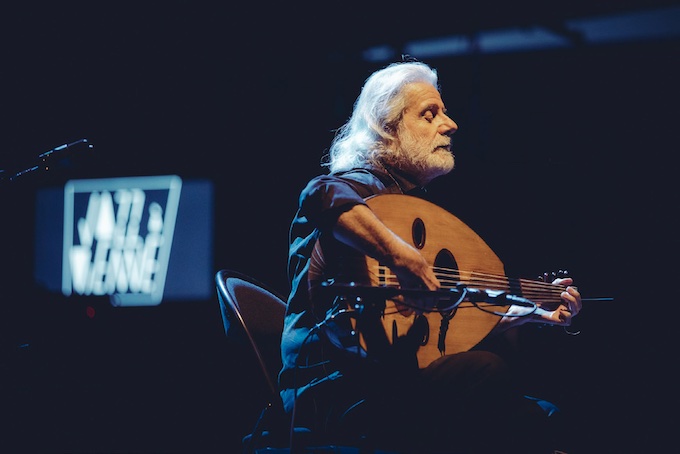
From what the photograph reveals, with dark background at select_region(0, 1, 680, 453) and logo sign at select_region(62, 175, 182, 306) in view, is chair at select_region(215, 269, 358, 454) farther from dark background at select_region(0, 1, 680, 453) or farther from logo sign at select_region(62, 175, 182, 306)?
logo sign at select_region(62, 175, 182, 306)

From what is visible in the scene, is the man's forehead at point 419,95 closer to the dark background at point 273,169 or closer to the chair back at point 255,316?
the chair back at point 255,316

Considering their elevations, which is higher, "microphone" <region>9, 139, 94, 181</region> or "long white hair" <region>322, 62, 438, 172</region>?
"long white hair" <region>322, 62, 438, 172</region>

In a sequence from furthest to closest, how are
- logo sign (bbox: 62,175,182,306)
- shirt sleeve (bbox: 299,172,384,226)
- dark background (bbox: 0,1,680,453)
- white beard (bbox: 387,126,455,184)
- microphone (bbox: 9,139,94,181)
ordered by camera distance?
logo sign (bbox: 62,175,182,306) < dark background (bbox: 0,1,680,453) < white beard (bbox: 387,126,455,184) < microphone (bbox: 9,139,94,181) < shirt sleeve (bbox: 299,172,384,226)

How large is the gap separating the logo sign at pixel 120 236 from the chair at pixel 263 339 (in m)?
3.13

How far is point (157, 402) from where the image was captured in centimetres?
484

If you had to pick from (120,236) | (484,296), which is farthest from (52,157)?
(120,236)

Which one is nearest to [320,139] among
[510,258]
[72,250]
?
[510,258]

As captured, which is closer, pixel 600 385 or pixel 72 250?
pixel 600 385

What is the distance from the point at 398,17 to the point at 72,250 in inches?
127

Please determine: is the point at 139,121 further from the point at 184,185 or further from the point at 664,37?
the point at 664,37

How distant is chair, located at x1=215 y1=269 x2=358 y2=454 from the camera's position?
2225 millimetres

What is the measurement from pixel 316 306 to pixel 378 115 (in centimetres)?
96

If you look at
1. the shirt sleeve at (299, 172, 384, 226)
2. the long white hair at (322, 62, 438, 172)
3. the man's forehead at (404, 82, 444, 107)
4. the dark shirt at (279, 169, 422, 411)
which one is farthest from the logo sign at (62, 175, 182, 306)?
the shirt sleeve at (299, 172, 384, 226)

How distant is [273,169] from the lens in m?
5.18
